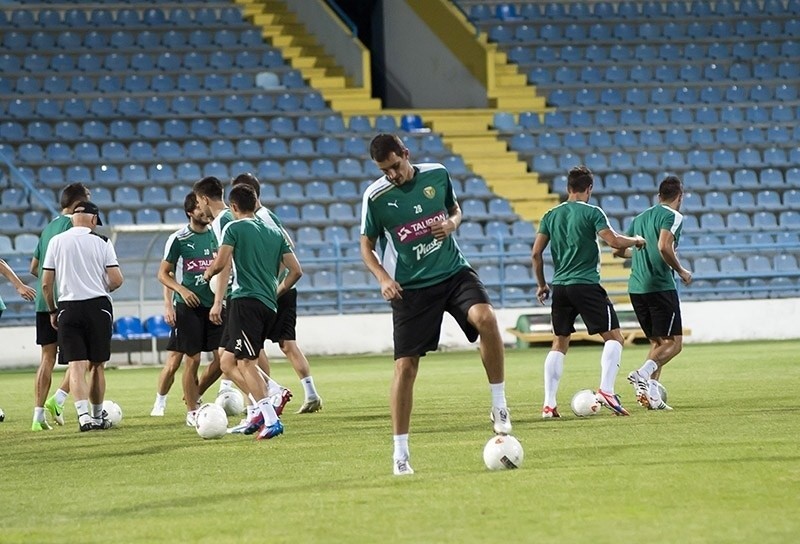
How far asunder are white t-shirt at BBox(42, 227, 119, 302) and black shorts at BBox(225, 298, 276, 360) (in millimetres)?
1831

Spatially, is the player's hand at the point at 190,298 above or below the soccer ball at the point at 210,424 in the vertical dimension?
above

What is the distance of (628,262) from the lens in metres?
27.7

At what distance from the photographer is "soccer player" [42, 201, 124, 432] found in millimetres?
12008

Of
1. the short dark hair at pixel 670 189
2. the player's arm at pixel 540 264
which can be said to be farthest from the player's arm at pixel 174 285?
the short dark hair at pixel 670 189

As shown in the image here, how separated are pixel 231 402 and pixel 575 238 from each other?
3.78 metres

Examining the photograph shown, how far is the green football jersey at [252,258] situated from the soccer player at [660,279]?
335cm

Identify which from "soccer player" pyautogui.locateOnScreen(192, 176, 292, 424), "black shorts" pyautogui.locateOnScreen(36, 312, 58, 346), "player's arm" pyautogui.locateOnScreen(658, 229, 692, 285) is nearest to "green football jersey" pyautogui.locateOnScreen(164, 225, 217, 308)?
"soccer player" pyautogui.locateOnScreen(192, 176, 292, 424)

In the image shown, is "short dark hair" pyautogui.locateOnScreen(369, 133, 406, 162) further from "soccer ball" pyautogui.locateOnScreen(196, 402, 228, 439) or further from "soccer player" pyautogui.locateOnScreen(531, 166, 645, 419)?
"soccer player" pyautogui.locateOnScreen(531, 166, 645, 419)

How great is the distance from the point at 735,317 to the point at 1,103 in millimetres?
15906

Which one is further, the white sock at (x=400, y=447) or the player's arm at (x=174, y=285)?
the player's arm at (x=174, y=285)

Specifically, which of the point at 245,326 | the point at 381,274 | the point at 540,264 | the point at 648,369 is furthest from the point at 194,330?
the point at 381,274

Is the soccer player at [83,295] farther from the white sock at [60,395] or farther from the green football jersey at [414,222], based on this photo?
the green football jersey at [414,222]

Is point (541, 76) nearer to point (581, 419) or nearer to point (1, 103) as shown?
point (1, 103)

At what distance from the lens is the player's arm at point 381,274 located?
8.02 metres
